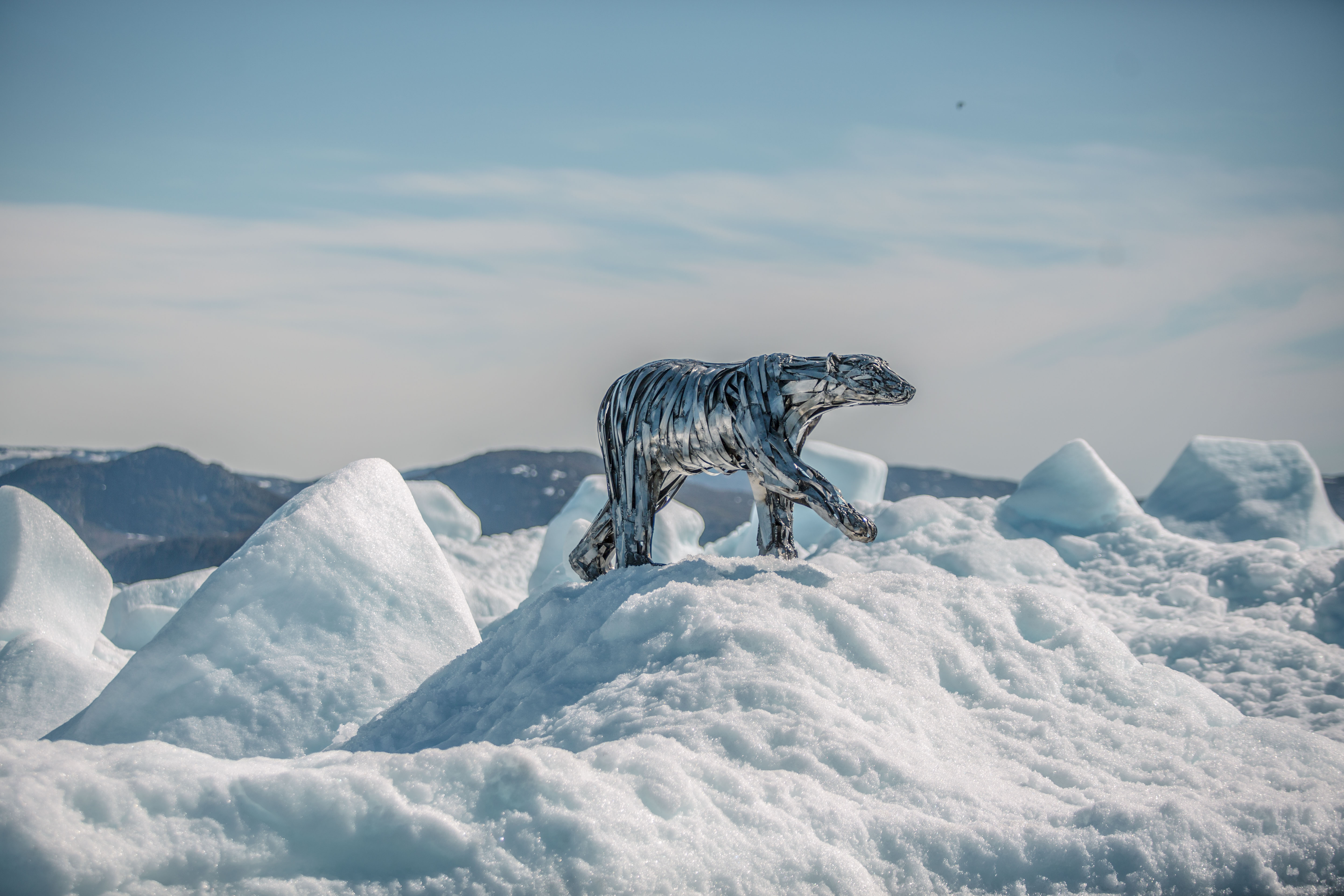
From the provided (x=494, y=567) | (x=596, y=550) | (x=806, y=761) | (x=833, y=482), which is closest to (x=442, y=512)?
(x=494, y=567)

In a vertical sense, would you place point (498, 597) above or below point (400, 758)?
below

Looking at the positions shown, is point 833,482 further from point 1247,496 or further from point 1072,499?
point 1247,496

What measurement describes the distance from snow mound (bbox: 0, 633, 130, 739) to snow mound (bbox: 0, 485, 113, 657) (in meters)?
1.74

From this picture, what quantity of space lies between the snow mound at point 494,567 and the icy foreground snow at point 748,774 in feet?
26.3

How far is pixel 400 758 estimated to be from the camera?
12.6 feet

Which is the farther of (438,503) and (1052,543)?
(438,503)

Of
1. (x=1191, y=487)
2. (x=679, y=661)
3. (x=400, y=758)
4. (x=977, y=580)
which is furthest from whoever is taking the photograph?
(x=1191, y=487)

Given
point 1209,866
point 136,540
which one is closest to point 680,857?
point 1209,866

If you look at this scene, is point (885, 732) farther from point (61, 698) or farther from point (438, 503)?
point (438, 503)

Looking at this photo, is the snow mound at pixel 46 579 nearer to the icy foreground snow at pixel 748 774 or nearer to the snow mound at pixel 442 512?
the snow mound at pixel 442 512

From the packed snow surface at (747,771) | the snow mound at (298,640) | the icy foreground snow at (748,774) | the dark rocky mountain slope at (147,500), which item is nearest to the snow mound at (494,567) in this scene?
the snow mound at (298,640)

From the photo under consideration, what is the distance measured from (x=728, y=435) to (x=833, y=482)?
355 inches

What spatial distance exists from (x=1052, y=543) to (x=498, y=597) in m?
7.00

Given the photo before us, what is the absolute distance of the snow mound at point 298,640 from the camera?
20.9 feet
